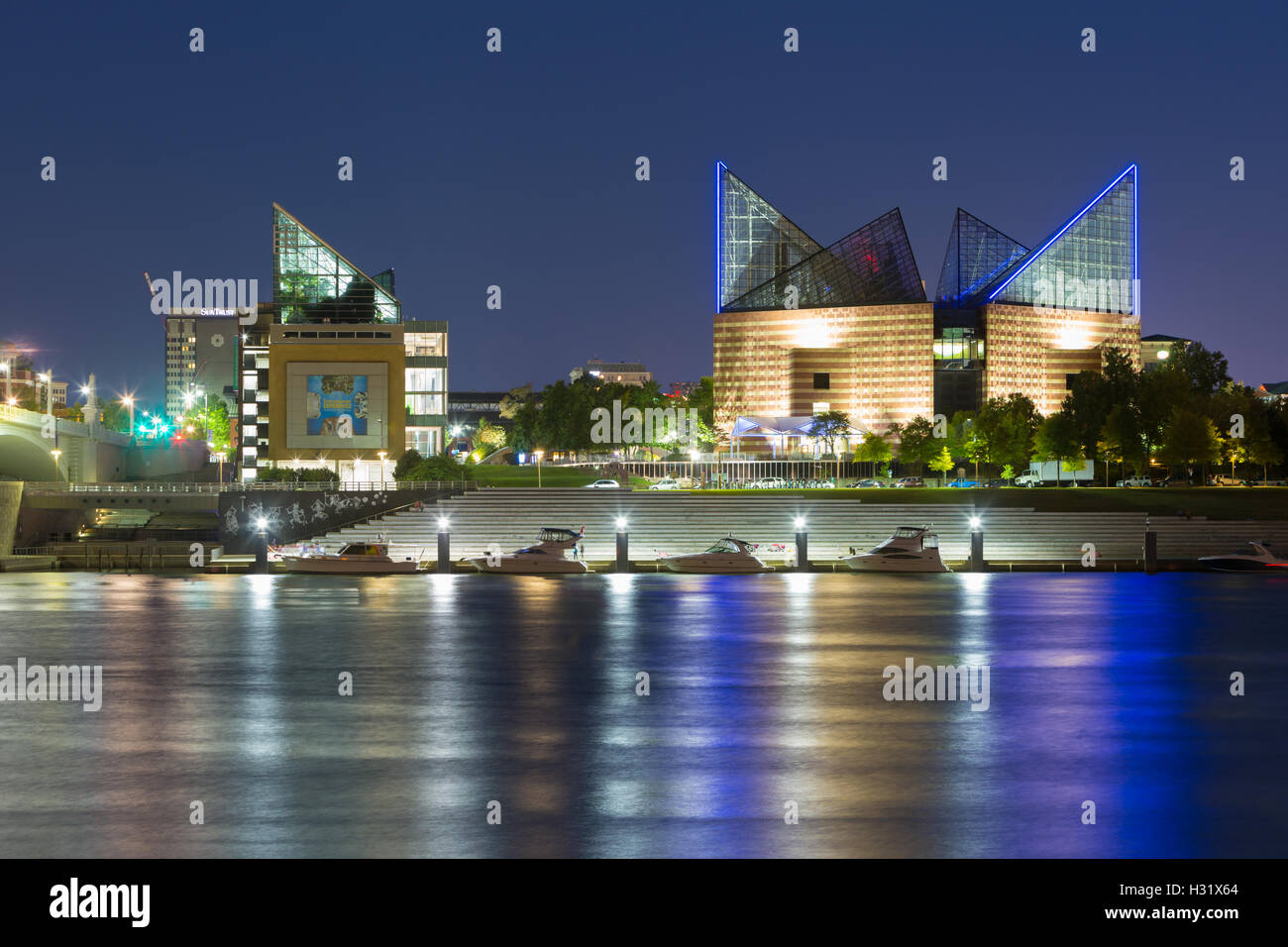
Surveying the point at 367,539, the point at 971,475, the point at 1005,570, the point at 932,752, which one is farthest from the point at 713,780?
the point at 971,475

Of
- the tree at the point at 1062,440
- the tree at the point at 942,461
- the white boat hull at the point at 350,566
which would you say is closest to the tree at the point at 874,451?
the tree at the point at 942,461

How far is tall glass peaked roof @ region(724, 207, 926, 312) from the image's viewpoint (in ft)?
374

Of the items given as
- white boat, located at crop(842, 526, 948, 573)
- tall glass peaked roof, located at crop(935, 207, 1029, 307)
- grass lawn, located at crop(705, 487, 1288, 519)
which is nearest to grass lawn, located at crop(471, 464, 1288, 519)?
grass lawn, located at crop(705, 487, 1288, 519)

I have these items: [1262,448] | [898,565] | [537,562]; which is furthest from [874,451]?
[537,562]

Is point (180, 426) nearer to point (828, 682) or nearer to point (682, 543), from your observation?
point (682, 543)

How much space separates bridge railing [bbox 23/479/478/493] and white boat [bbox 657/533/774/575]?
65.6 feet

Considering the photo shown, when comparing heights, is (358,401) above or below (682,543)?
above

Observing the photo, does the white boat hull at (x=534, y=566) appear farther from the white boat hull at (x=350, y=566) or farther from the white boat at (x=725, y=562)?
the white boat at (x=725, y=562)

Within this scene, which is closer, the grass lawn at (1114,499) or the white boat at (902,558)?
the white boat at (902,558)

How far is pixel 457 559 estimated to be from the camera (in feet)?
143

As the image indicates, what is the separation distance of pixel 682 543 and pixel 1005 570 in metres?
12.6

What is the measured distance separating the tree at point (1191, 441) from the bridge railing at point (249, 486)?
4044cm

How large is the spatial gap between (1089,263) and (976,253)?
16922 mm

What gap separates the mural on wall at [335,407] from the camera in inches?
3967
